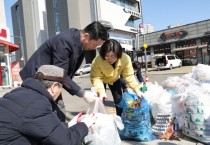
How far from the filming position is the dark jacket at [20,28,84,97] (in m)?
2.70

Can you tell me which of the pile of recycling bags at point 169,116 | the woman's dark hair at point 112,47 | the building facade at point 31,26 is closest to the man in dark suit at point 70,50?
the woman's dark hair at point 112,47

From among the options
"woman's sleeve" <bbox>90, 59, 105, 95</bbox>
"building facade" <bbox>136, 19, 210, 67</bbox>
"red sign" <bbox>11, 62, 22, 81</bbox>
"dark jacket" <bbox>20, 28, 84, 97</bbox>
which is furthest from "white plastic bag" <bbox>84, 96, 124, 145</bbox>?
"building facade" <bbox>136, 19, 210, 67</bbox>

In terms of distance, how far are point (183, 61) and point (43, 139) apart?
31.7m

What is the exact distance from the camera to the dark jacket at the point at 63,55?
2.70 m

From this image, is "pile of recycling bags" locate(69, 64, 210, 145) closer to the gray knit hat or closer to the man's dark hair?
the man's dark hair

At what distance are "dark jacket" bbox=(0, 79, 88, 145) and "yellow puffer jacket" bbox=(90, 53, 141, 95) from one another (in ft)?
6.02

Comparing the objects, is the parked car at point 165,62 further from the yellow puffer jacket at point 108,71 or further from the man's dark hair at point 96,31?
the man's dark hair at point 96,31

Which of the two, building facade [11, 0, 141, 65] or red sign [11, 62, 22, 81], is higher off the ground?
building facade [11, 0, 141, 65]

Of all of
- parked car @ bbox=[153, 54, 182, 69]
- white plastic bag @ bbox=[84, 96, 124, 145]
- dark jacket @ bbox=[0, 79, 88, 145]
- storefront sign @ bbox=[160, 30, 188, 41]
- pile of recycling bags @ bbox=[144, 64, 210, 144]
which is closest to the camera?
dark jacket @ bbox=[0, 79, 88, 145]

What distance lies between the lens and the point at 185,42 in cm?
3225

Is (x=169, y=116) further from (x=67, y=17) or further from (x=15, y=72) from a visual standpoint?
(x=67, y=17)

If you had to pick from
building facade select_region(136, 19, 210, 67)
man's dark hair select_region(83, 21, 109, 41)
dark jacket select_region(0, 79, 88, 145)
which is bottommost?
dark jacket select_region(0, 79, 88, 145)

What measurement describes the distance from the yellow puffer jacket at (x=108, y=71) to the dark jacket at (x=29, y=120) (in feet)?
6.02

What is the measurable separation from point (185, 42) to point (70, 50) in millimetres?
31392
